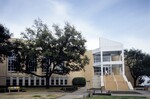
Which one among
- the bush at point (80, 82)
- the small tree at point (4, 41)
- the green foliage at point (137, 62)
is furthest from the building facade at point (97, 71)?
A: the small tree at point (4, 41)

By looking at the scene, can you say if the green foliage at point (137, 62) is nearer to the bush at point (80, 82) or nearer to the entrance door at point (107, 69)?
the entrance door at point (107, 69)

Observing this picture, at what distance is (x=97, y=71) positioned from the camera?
5381cm

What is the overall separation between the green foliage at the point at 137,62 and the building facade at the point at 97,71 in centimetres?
245

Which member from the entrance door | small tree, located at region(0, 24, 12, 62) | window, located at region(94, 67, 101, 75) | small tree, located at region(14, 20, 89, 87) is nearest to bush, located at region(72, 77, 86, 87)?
window, located at region(94, 67, 101, 75)

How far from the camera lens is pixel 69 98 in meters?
24.5

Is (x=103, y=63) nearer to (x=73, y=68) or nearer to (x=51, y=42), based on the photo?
(x=73, y=68)

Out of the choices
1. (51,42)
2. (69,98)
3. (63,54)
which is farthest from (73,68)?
(69,98)

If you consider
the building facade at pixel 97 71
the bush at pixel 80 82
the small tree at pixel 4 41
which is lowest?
the bush at pixel 80 82

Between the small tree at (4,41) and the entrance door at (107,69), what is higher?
the small tree at (4,41)

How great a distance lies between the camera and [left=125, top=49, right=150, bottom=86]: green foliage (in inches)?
2015

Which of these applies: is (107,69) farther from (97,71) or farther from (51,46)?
(51,46)

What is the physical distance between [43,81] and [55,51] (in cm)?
1440

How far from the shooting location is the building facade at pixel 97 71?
4626cm

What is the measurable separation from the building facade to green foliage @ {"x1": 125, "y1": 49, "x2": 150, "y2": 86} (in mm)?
2453
